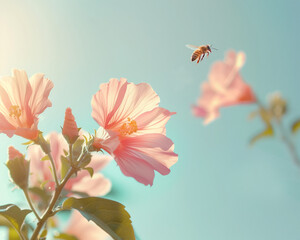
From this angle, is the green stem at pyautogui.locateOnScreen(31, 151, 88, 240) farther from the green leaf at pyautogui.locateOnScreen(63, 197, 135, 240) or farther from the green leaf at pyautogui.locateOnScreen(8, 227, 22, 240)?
the green leaf at pyautogui.locateOnScreen(8, 227, 22, 240)

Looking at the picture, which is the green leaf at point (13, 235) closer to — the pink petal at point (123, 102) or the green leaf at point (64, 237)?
the green leaf at point (64, 237)

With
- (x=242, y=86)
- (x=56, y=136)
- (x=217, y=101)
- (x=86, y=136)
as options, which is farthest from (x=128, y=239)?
(x=242, y=86)

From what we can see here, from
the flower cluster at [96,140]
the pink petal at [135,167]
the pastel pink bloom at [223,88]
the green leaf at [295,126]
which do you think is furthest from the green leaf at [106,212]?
the green leaf at [295,126]

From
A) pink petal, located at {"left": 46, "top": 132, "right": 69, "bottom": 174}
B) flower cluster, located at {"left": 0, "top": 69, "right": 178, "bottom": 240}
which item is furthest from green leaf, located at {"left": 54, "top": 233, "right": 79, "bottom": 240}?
pink petal, located at {"left": 46, "top": 132, "right": 69, "bottom": 174}

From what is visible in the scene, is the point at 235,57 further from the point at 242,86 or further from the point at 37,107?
the point at 37,107

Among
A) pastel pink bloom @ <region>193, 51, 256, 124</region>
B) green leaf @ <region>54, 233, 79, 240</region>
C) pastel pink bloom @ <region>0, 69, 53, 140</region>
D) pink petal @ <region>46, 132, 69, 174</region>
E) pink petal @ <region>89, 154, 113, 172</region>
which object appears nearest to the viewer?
pastel pink bloom @ <region>0, 69, 53, 140</region>

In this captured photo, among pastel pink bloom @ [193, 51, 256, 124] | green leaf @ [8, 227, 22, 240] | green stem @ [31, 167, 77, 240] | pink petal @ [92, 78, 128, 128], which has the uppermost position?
pastel pink bloom @ [193, 51, 256, 124]
